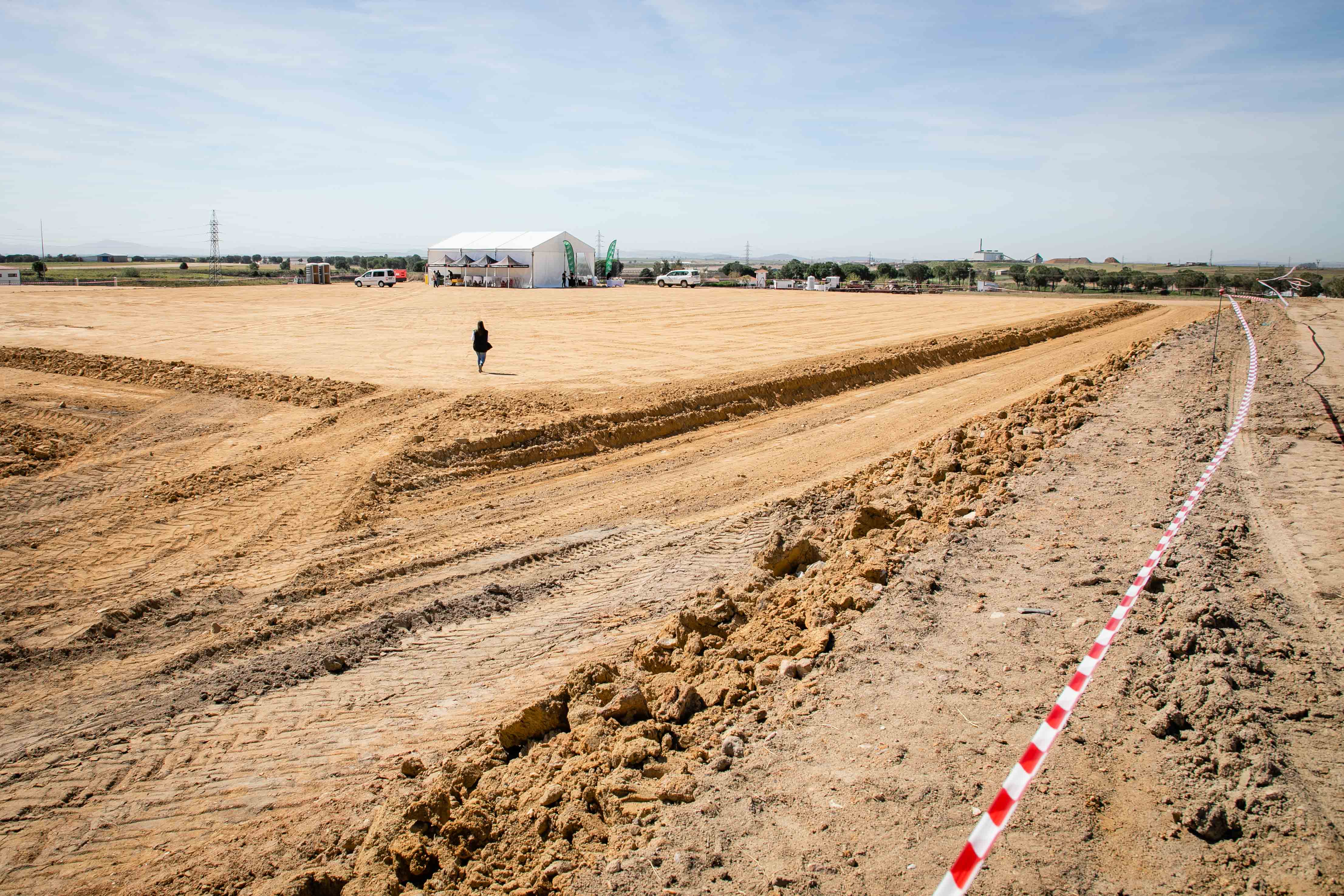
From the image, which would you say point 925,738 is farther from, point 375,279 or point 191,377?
point 375,279

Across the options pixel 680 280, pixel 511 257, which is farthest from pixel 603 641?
pixel 680 280

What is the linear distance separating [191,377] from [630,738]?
51.7 feet

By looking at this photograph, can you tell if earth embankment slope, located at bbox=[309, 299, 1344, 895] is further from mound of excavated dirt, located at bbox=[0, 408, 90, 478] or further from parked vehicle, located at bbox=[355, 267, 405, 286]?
parked vehicle, located at bbox=[355, 267, 405, 286]

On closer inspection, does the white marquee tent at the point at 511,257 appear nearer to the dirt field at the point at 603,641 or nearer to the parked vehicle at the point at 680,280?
the parked vehicle at the point at 680,280

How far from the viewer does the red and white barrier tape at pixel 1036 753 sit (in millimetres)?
3180

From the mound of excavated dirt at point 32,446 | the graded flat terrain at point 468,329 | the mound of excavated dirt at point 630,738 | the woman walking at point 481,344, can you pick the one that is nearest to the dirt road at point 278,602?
the mound of excavated dirt at point 32,446

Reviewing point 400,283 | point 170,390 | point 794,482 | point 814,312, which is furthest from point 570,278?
point 794,482

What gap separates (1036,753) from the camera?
391 cm

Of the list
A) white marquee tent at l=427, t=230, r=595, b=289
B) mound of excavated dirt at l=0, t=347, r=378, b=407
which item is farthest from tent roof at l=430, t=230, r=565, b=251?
mound of excavated dirt at l=0, t=347, r=378, b=407

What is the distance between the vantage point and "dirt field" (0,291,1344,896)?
399cm

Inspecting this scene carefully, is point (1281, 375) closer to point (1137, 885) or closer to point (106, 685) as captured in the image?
point (1137, 885)

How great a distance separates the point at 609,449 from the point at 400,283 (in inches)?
2097

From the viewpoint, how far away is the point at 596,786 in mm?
4418

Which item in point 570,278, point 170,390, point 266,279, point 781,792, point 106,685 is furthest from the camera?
point 266,279
